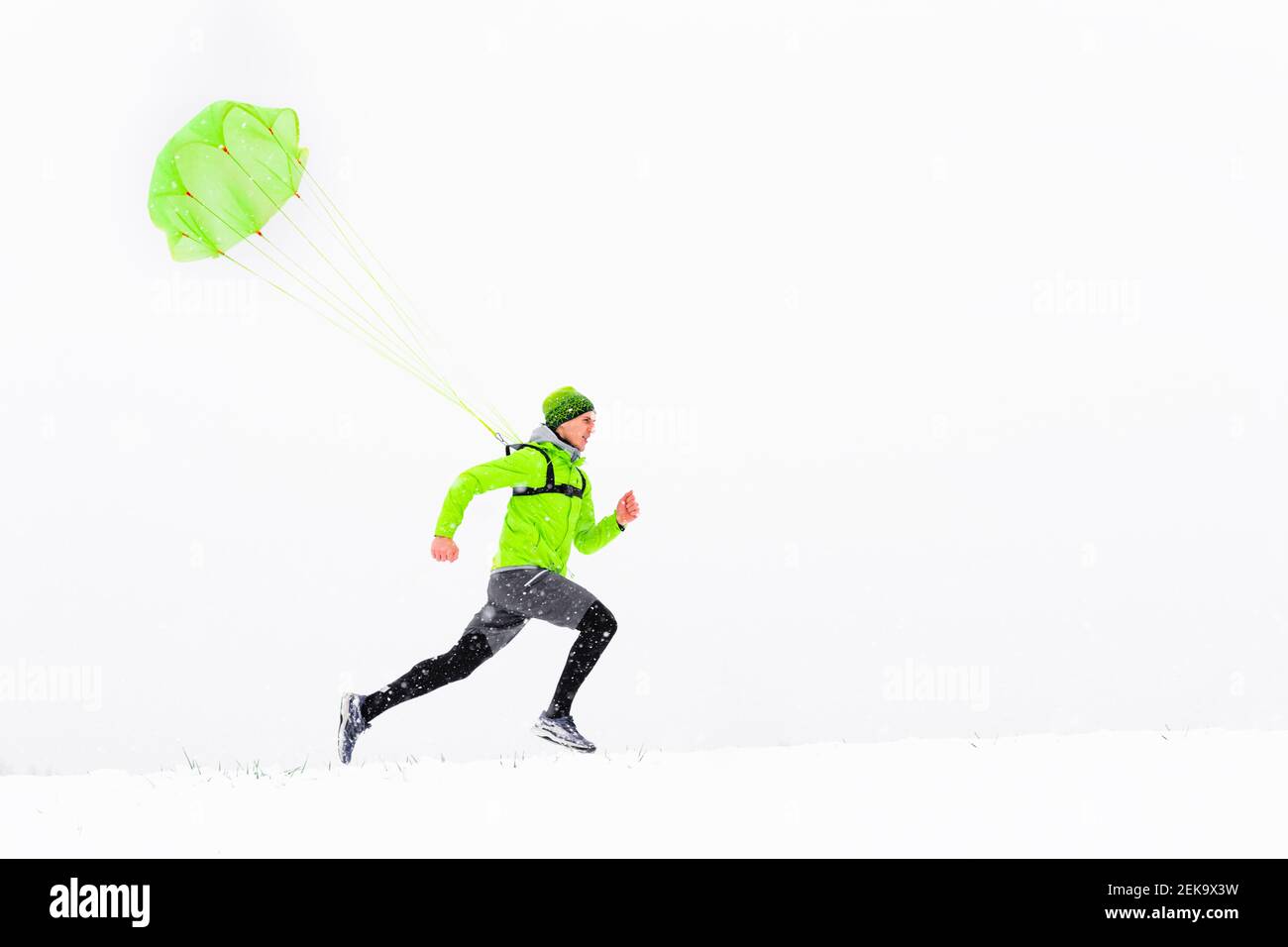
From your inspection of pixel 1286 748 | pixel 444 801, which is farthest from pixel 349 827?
pixel 1286 748

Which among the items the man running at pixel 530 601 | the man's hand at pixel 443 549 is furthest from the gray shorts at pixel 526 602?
the man's hand at pixel 443 549

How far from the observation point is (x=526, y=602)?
22.4 feet

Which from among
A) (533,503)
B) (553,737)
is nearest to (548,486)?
(533,503)

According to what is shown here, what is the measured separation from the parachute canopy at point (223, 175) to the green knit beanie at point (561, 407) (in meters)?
2.82

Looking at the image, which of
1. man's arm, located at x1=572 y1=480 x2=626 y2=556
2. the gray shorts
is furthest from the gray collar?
the gray shorts

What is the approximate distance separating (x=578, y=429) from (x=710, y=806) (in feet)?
9.18

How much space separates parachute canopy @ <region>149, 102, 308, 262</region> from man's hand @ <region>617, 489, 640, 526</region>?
3429mm

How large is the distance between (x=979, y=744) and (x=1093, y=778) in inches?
48.4

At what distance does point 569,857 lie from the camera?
4441 millimetres

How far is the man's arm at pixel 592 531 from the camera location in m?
7.29

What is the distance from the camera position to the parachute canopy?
7980 millimetres

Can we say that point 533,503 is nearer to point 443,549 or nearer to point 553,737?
point 443,549
